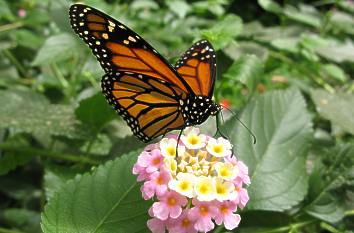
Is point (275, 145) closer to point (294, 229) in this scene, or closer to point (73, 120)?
point (294, 229)

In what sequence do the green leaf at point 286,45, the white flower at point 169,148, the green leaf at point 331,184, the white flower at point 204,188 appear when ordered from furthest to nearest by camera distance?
the green leaf at point 286,45 → the green leaf at point 331,184 → the white flower at point 169,148 → the white flower at point 204,188

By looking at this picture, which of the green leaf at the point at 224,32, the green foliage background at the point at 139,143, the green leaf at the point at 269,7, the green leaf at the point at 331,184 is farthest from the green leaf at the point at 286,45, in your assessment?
the green leaf at the point at 331,184

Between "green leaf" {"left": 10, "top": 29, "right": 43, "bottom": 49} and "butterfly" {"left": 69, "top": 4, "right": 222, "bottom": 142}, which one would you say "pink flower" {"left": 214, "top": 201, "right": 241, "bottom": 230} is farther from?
"green leaf" {"left": 10, "top": 29, "right": 43, "bottom": 49}

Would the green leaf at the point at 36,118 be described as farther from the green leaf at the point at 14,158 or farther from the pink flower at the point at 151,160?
the pink flower at the point at 151,160

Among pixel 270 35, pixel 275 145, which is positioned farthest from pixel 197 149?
pixel 270 35

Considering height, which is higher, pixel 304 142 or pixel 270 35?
pixel 304 142

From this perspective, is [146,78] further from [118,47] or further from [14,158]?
[14,158]

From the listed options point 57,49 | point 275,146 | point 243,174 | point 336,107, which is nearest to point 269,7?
point 336,107
